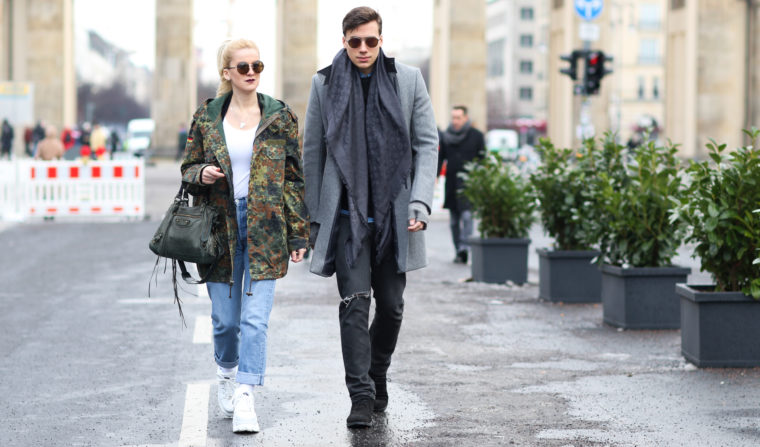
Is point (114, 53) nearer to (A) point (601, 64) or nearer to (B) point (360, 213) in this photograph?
(A) point (601, 64)

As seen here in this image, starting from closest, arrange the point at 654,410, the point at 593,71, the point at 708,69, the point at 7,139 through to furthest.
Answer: the point at 654,410
the point at 593,71
the point at 708,69
the point at 7,139

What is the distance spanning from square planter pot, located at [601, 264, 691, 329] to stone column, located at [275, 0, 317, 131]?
3518 centimetres

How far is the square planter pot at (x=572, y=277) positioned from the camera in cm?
1230

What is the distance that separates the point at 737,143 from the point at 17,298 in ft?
98.3

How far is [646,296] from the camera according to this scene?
10336 mm

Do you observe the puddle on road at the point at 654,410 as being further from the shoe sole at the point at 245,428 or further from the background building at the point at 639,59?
the background building at the point at 639,59

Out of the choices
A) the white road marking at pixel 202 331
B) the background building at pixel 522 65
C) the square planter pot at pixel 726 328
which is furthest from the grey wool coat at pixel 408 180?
the background building at pixel 522 65

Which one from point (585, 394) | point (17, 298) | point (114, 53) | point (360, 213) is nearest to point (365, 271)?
point (360, 213)

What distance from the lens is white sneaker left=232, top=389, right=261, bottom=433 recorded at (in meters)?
6.42

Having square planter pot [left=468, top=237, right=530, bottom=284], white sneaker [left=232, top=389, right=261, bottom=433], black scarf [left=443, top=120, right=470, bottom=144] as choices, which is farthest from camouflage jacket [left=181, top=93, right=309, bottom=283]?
black scarf [left=443, top=120, right=470, bottom=144]

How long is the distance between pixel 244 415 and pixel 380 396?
0.80 meters

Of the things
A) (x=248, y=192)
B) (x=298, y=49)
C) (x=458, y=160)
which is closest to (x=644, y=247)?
(x=248, y=192)

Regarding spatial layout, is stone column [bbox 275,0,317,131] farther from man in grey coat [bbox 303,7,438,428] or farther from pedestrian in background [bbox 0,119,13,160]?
man in grey coat [bbox 303,7,438,428]

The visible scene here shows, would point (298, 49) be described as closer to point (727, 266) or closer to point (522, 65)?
point (727, 266)
